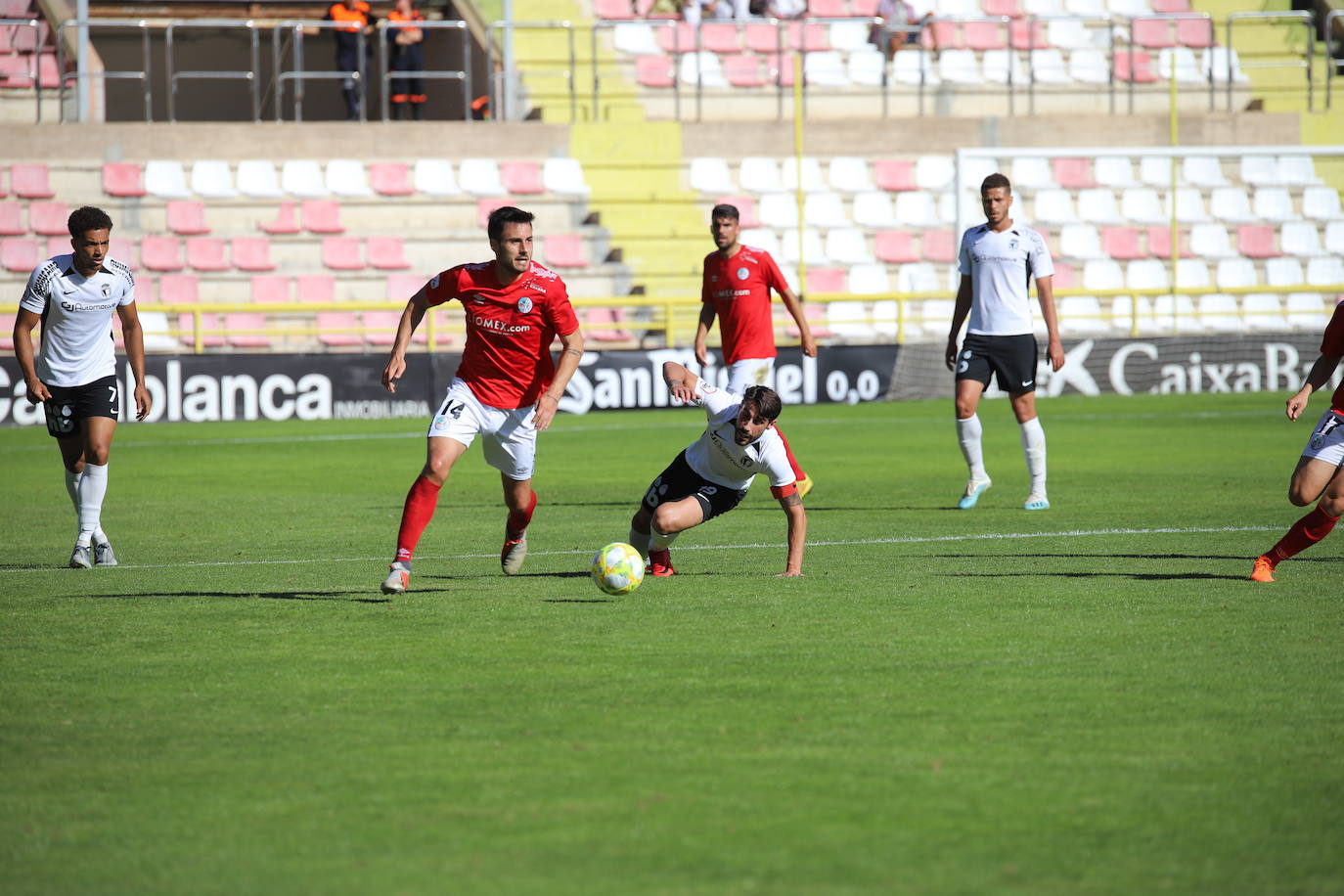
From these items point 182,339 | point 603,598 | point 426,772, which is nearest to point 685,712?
point 426,772

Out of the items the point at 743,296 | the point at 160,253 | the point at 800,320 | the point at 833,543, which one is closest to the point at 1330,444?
the point at 833,543

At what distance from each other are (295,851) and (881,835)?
139cm

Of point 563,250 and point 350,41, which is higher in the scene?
point 350,41

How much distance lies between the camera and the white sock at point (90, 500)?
934 centimetres

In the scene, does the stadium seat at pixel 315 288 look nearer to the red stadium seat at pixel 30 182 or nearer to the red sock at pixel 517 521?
the red stadium seat at pixel 30 182

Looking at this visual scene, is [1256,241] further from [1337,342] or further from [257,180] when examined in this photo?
[1337,342]

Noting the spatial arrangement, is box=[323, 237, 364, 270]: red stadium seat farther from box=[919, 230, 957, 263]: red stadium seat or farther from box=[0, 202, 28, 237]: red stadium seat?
box=[919, 230, 957, 263]: red stadium seat

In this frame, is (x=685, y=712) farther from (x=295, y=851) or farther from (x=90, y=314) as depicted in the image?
(x=90, y=314)

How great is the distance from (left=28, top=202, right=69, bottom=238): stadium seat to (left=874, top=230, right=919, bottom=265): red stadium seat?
12.2 meters

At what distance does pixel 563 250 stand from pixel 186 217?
5.53 metres

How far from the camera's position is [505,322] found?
8141 mm

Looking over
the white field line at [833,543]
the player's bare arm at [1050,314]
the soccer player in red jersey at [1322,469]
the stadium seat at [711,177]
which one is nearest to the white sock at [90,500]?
the white field line at [833,543]

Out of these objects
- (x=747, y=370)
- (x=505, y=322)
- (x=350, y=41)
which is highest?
(x=350, y=41)

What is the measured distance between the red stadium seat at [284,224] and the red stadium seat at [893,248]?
29.3 feet
